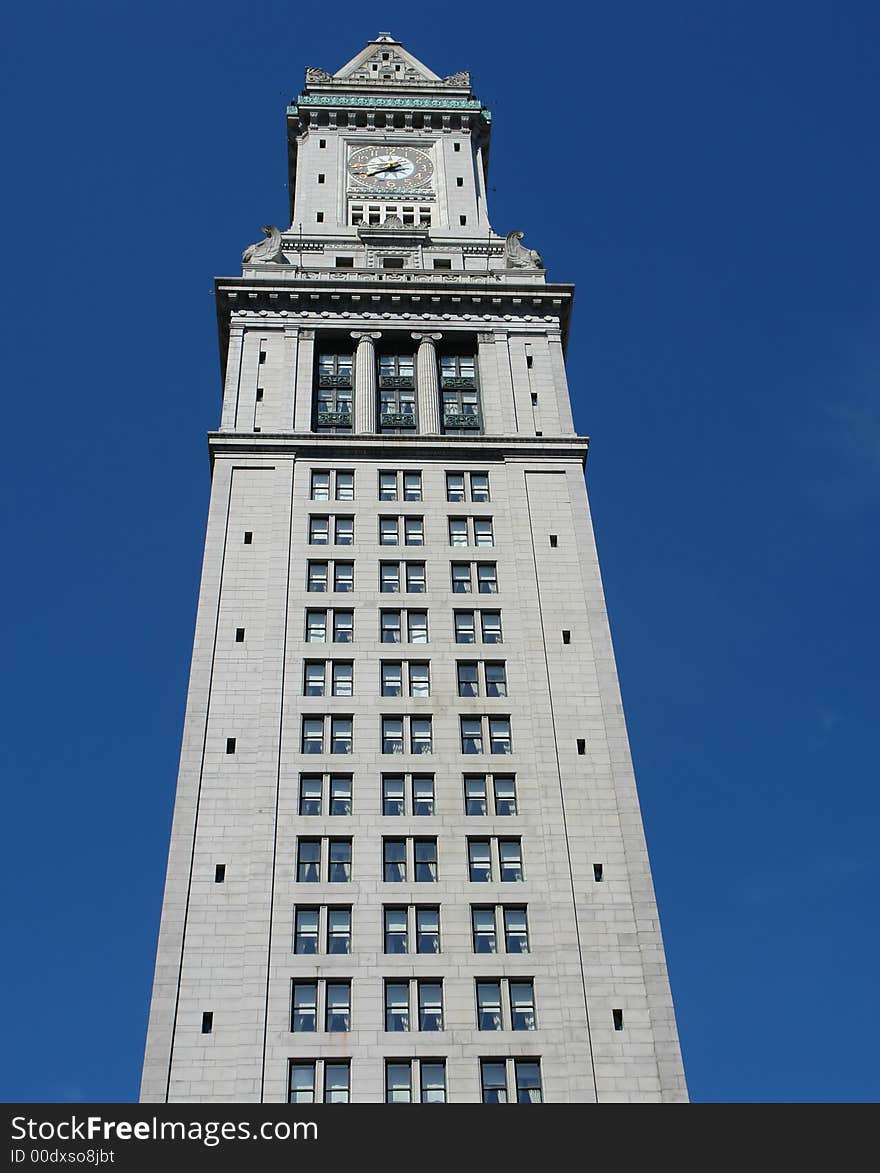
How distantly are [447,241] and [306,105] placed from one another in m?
20.5

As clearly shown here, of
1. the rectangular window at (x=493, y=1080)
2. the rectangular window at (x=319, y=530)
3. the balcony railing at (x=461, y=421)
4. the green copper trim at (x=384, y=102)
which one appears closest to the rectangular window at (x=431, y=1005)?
the rectangular window at (x=493, y=1080)

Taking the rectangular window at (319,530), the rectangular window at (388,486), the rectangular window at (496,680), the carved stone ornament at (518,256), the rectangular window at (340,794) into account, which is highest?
the carved stone ornament at (518,256)

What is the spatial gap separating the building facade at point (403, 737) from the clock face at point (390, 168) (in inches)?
552

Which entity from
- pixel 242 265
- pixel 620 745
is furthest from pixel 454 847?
pixel 242 265

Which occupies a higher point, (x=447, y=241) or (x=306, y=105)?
(x=306, y=105)

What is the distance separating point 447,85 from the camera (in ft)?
350

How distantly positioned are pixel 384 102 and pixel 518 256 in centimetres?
2336

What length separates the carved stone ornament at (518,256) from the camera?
86.6m

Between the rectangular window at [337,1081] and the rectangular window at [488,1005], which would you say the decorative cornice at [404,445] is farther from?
the rectangular window at [337,1081]

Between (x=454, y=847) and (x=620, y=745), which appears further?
(x=620, y=745)

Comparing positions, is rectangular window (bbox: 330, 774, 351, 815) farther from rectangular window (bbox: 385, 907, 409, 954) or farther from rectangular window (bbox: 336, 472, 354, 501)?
rectangular window (bbox: 336, 472, 354, 501)
